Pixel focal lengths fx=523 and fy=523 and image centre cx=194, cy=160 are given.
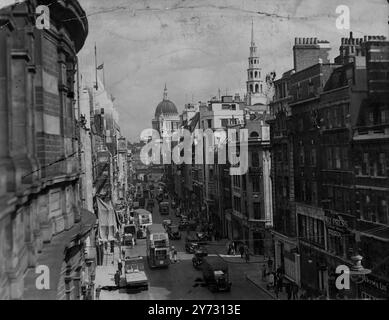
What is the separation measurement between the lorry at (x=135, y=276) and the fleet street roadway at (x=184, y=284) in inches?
15.7

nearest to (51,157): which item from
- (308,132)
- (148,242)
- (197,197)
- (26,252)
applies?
(26,252)

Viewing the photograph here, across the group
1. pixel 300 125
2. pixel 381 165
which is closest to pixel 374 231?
pixel 381 165

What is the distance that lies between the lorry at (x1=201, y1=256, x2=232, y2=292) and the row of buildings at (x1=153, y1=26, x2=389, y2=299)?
440 cm

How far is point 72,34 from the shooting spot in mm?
16438

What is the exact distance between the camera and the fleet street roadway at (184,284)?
20583 millimetres

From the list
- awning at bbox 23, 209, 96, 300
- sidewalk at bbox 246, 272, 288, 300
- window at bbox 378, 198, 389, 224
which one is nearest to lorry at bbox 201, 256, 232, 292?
sidewalk at bbox 246, 272, 288, 300

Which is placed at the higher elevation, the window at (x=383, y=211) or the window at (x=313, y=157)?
the window at (x=313, y=157)

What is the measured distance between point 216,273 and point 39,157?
14096 mm

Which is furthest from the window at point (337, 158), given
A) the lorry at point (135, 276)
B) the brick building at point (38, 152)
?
the brick building at point (38, 152)

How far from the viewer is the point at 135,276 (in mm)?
24938

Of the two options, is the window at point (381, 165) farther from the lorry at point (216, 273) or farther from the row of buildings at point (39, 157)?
the row of buildings at point (39, 157)

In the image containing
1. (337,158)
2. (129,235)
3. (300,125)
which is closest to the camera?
(337,158)

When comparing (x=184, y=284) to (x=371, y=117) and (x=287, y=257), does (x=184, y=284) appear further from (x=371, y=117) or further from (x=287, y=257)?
(x=371, y=117)
